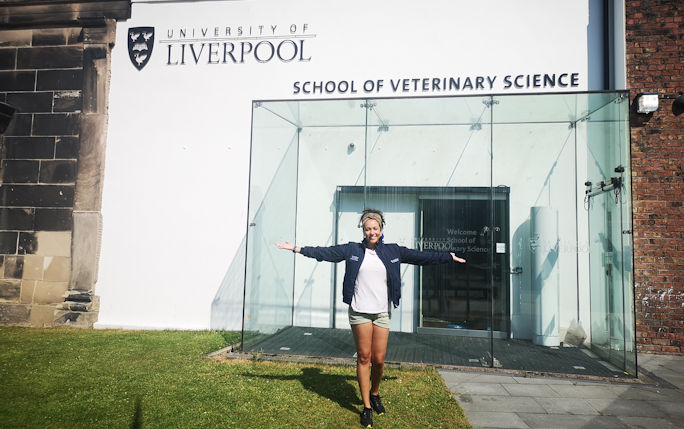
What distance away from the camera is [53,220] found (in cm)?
847

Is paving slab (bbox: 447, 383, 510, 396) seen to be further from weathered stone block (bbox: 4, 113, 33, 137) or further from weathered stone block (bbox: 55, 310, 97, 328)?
weathered stone block (bbox: 4, 113, 33, 137)

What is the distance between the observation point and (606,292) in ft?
19.5

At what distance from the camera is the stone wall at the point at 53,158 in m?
8.40

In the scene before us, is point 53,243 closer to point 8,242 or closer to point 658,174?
point 8,242

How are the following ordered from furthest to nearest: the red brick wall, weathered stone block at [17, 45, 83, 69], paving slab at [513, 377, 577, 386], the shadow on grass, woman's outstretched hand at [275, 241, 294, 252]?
weathered stone block at [17, 45, 83, 69]
the red brick wall
paving slab at [513, 377, 577, 386]
the shadow on grass
woman's outstretched hand at [275, 241, 294, 252]

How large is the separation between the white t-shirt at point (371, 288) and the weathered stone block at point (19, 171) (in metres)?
7.29

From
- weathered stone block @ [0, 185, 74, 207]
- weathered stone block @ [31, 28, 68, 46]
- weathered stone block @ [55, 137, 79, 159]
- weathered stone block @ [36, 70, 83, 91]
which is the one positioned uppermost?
weathered stone block @ [31, 28, 68, 46]

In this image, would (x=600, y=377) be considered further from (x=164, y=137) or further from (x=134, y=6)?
(x=134, y=6)

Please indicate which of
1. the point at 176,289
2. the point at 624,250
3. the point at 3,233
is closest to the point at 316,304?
the point at 176,289

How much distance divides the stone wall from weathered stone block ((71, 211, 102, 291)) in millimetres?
18

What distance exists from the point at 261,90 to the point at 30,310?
5631 millimetres

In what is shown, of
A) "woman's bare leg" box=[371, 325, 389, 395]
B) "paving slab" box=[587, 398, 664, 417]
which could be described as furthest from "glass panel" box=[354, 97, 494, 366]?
"woman's bare leg" box=[371, 325, 389, 395]

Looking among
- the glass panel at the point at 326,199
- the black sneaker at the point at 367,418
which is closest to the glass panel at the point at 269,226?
the glass panel at the point at 326,199

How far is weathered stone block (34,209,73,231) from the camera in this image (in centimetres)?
845
